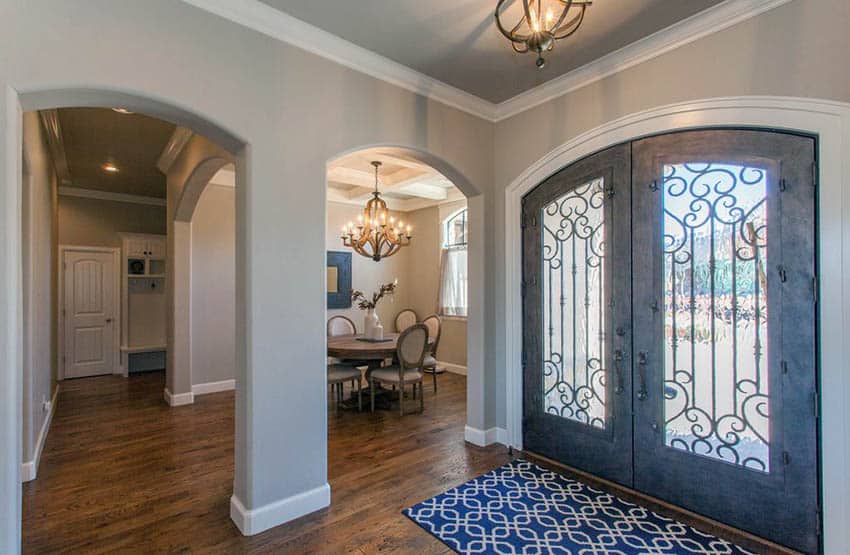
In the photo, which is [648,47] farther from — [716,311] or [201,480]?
[201,480]

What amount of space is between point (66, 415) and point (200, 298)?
187 cm

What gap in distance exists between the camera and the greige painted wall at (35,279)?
3033 millimetres

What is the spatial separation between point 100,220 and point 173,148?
140 inches

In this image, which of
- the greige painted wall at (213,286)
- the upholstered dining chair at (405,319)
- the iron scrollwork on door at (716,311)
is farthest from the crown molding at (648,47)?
the upholstered dining chair at (405,319)

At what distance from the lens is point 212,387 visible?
A: 18.3 feet

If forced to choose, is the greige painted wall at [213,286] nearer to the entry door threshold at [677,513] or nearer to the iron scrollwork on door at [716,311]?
the entry door threshold at [677,513]

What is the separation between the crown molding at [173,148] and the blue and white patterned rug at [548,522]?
3988mm

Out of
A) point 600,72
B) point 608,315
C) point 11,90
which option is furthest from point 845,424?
point 11,90

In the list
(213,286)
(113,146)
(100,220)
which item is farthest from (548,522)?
(100,220)

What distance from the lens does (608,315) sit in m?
3.01

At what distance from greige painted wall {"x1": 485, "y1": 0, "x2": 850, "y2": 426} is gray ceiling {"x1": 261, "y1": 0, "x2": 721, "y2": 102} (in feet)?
0.81

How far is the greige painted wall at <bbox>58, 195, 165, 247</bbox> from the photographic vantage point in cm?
676

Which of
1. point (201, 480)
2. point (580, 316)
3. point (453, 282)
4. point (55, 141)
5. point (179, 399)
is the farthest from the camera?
point (453, 282)

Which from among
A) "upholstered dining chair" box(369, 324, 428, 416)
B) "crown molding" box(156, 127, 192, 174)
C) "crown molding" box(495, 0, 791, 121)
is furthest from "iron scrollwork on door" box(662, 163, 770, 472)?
"crown molding" box(156, 127, 192, 174)
